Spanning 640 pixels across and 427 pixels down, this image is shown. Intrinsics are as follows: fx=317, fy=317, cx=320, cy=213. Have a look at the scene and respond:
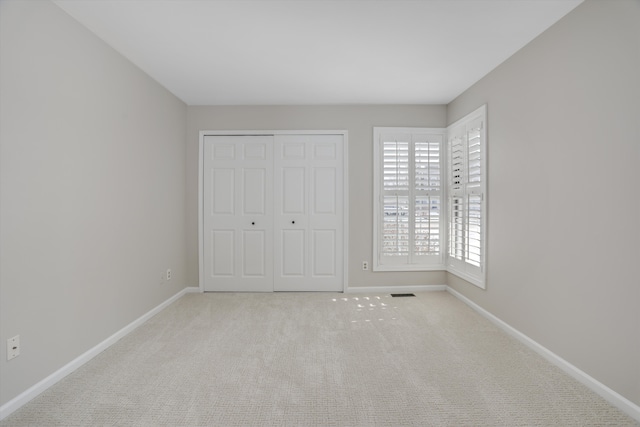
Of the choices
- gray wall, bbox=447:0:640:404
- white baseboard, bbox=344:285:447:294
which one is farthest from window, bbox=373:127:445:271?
gray wall, bbox=447:0:640:404

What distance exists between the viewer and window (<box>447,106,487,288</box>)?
329cm

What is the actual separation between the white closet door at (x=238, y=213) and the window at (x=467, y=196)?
2.31m

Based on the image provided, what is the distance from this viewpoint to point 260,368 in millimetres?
2250

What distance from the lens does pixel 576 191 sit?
2.15 m

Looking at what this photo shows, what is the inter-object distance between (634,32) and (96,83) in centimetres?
359

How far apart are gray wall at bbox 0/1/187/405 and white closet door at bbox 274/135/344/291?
4.93 feet

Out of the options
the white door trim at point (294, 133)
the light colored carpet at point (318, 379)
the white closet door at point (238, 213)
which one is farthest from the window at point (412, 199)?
the white closet door at point (238, 213)

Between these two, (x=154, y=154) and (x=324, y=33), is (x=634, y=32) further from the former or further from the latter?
(x=154, y=154)

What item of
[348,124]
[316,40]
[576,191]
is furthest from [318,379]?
[348,124]

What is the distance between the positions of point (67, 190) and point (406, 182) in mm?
3488

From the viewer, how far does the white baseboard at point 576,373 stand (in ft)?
5.85

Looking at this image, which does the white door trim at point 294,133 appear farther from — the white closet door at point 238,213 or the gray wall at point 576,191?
the gray wall at point 576,191

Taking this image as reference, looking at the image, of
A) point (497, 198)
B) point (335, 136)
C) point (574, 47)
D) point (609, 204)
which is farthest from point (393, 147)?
point (609, 204)

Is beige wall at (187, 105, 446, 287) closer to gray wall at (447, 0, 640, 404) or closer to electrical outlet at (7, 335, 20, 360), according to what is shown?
gray wall at (447, 0, 640, 404)
